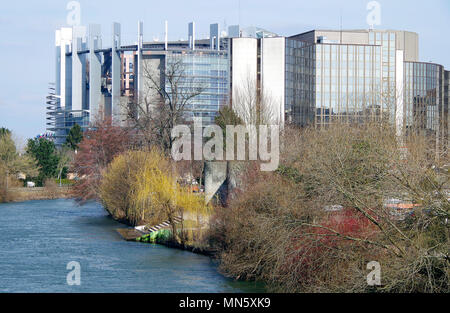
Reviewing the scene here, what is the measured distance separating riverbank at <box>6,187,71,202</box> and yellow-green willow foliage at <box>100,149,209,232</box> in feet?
69.9

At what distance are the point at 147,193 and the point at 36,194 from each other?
34966 millimetres

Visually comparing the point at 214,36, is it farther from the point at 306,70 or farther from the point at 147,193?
the point at 147,193

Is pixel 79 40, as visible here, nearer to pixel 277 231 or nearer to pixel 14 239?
pixel 14 239

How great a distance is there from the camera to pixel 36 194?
61125mm

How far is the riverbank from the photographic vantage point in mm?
57213

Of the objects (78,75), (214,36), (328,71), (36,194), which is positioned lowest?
(36,194)

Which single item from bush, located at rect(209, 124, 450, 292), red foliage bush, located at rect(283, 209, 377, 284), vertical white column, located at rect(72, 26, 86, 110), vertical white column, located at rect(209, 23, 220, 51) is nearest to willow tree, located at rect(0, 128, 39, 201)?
vertical white column, located at rect(209, 23, 220, 51)

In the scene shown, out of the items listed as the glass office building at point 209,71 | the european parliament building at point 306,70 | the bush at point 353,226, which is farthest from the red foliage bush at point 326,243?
the glass office building at point 209,71

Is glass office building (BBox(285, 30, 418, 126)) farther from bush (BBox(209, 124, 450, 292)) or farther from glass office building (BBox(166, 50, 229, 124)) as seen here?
bush (BBox(209, 124, 450, 292))

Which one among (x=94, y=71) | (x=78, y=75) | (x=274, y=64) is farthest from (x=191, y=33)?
(x=274, y=64)

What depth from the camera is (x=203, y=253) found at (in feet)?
81.4

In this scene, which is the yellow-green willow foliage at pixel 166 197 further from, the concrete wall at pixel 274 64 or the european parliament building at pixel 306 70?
the concrete wall at pixel 274 64

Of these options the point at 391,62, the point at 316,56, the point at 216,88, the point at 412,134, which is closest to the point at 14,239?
the point at 412,134

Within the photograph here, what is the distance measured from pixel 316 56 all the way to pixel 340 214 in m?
58.9
